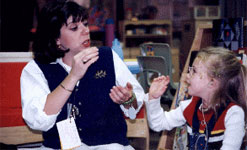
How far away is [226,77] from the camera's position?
1432 mm

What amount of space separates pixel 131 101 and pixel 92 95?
8.2 inches

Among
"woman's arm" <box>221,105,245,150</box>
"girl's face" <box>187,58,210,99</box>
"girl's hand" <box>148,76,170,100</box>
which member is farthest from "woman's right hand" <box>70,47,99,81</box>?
"woman's arm" <box>221,105,245,150</box>

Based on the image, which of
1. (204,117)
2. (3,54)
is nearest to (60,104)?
(204,117)

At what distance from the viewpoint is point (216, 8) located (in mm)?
6316

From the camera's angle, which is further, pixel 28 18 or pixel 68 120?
pixel 28 18

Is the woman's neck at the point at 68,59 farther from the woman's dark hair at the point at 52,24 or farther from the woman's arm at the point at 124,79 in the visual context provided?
the woman's arm at the point at 124,79

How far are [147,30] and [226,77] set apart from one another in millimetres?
5371

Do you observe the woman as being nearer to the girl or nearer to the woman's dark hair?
the woman's dark hair

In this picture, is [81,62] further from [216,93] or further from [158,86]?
[216,93]

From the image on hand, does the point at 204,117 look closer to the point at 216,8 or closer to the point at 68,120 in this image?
the point at 68,120

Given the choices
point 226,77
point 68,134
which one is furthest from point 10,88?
point 226,77

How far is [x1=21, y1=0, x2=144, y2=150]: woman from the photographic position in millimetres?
1433

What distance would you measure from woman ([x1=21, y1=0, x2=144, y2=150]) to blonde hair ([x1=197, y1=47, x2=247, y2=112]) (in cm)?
41

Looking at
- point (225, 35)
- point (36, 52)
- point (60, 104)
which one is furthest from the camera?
point (225, 35)
